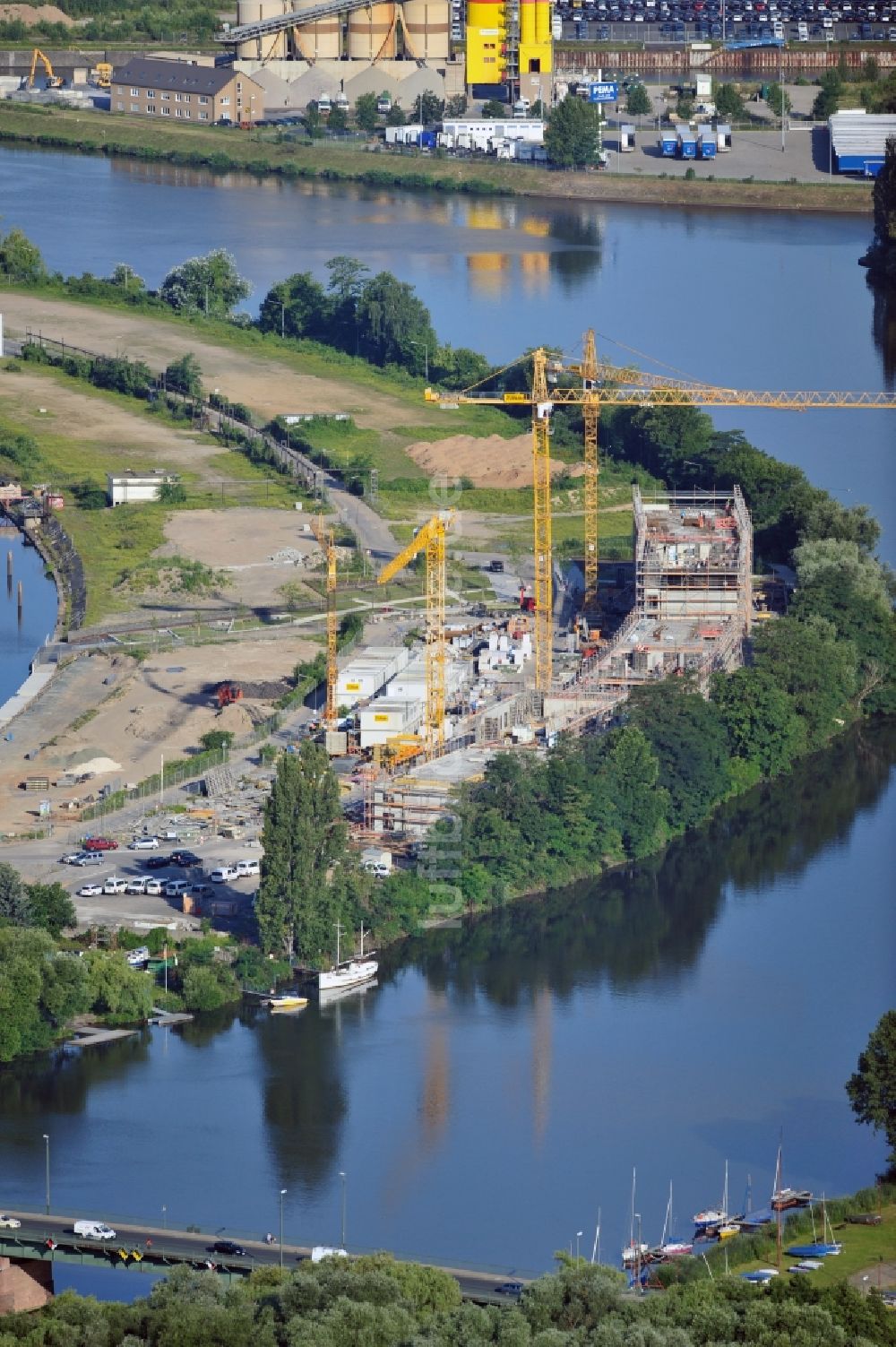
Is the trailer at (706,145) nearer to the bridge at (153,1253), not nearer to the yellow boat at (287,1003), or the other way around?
the yellow boat at (287,1003)

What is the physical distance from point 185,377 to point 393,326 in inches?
185

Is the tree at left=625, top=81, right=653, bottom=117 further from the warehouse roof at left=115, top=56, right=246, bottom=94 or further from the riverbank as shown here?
the warehouse roof at left=115, top=56, right=246, bottom=94

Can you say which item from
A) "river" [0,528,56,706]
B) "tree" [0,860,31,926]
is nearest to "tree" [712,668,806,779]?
"river" [0,528,56,706]

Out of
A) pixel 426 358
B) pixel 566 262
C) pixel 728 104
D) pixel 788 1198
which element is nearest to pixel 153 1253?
pixel 788 1198

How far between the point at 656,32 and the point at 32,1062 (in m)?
67.9

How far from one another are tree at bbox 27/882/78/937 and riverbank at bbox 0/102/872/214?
49.4m

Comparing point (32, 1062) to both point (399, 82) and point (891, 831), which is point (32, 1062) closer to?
point (891, 831)

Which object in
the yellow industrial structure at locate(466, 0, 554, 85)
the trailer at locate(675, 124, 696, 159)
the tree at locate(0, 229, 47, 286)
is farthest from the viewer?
the yellow industrial structure at locate(466, 0, 554, 85)

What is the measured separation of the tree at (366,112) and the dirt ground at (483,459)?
31996 mm

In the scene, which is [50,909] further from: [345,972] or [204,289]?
[204,289]

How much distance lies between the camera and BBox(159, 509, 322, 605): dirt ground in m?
54.1

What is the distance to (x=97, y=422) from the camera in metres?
63.7

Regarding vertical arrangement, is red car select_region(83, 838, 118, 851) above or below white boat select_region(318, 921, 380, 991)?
above

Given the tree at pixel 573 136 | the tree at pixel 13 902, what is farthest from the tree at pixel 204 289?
the tree at pixel 13 902
